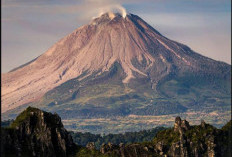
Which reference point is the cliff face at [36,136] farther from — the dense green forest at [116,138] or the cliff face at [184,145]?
the dense green forest at [116,138]

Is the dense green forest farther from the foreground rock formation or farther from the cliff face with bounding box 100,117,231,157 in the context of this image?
the foreground rock formation

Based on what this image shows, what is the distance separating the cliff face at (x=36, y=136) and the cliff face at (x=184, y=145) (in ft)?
15.3

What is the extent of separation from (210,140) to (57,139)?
14.0m

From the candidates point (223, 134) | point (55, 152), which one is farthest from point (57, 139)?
point (223, 134)

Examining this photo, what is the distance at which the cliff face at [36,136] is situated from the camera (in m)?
47.8

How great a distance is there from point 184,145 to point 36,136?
13.1 m

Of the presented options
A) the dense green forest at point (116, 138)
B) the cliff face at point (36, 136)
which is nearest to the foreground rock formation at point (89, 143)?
the cliff face at point (36, 136)

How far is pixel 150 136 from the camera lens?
16925cm

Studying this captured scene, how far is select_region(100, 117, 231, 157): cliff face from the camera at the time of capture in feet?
182

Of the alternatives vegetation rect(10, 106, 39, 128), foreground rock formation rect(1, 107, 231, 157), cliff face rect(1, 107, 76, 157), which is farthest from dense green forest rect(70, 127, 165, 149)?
vegetation rect(10, 106, 39, 128)

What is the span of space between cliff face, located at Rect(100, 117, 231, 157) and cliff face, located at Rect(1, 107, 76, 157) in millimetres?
4660

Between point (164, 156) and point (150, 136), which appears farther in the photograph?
point (150, 136)

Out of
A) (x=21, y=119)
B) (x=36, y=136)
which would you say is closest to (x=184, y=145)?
(x=36, y=136)

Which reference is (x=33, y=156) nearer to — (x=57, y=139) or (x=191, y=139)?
(x=57, y=139)
